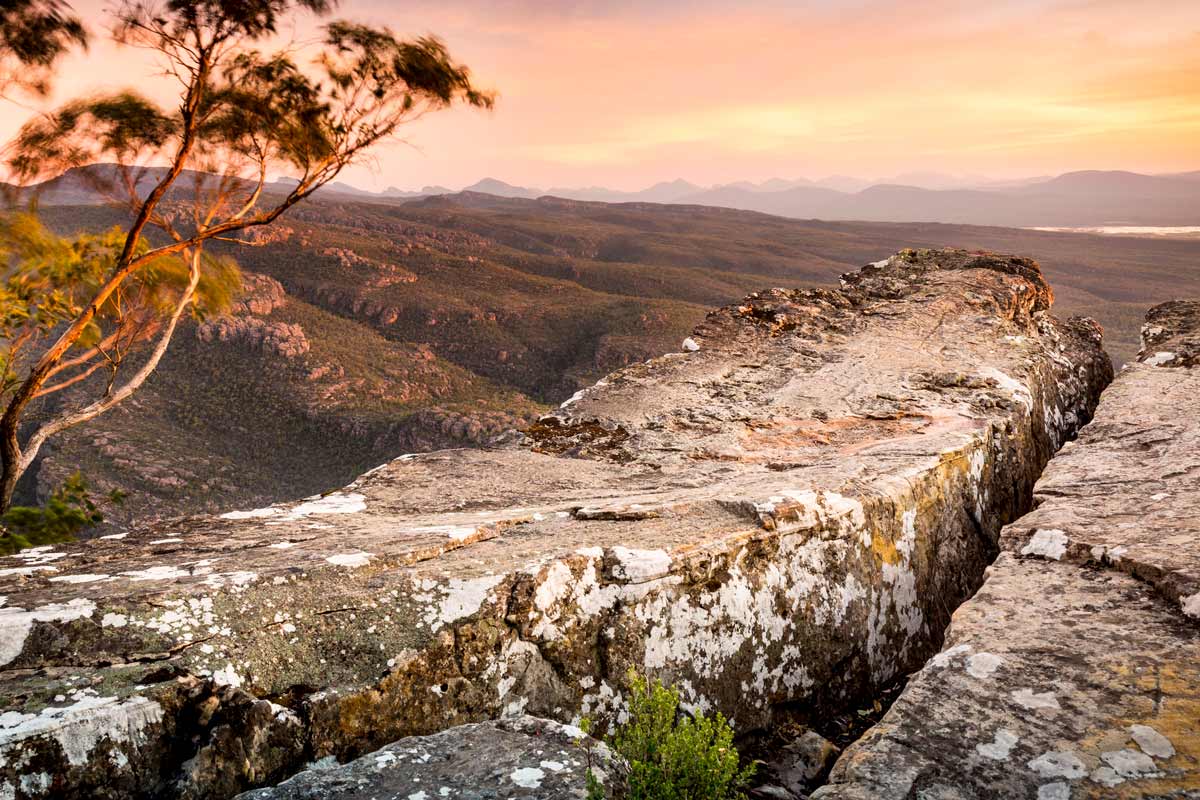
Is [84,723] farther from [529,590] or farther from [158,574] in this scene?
[529,590]

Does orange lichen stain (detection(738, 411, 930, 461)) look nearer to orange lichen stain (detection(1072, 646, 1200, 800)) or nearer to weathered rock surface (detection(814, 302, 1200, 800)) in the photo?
weathered rock surface (detection(814, 302, 1200, 800))

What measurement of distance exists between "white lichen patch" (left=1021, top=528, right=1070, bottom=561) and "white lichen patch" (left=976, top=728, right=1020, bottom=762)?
1964 mm

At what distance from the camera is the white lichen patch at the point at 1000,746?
9.41 ft

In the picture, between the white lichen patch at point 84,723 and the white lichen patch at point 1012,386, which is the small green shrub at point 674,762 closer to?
the white lichen patch at point 84,723

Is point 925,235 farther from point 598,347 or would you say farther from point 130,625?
point 130,625

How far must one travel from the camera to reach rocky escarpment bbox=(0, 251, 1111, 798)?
10.2ft

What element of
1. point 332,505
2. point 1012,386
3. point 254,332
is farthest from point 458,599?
point 254,332

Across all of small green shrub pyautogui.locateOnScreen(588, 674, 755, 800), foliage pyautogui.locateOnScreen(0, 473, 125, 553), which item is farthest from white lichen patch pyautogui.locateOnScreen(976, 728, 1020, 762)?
foliage pyautogui.locateOnScreen(0, 473, 125, 553)

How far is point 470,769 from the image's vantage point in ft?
9.90

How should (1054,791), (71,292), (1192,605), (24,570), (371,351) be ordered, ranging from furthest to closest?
(371,351) < (71,292) < (24,570) < (1192,605) < (1054,791)

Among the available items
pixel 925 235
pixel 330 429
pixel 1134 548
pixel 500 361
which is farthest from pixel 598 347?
pixel 925 235

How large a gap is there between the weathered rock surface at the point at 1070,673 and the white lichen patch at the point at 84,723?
2.88m

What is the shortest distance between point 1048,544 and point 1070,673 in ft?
5.12

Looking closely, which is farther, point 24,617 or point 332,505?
point 332,505
